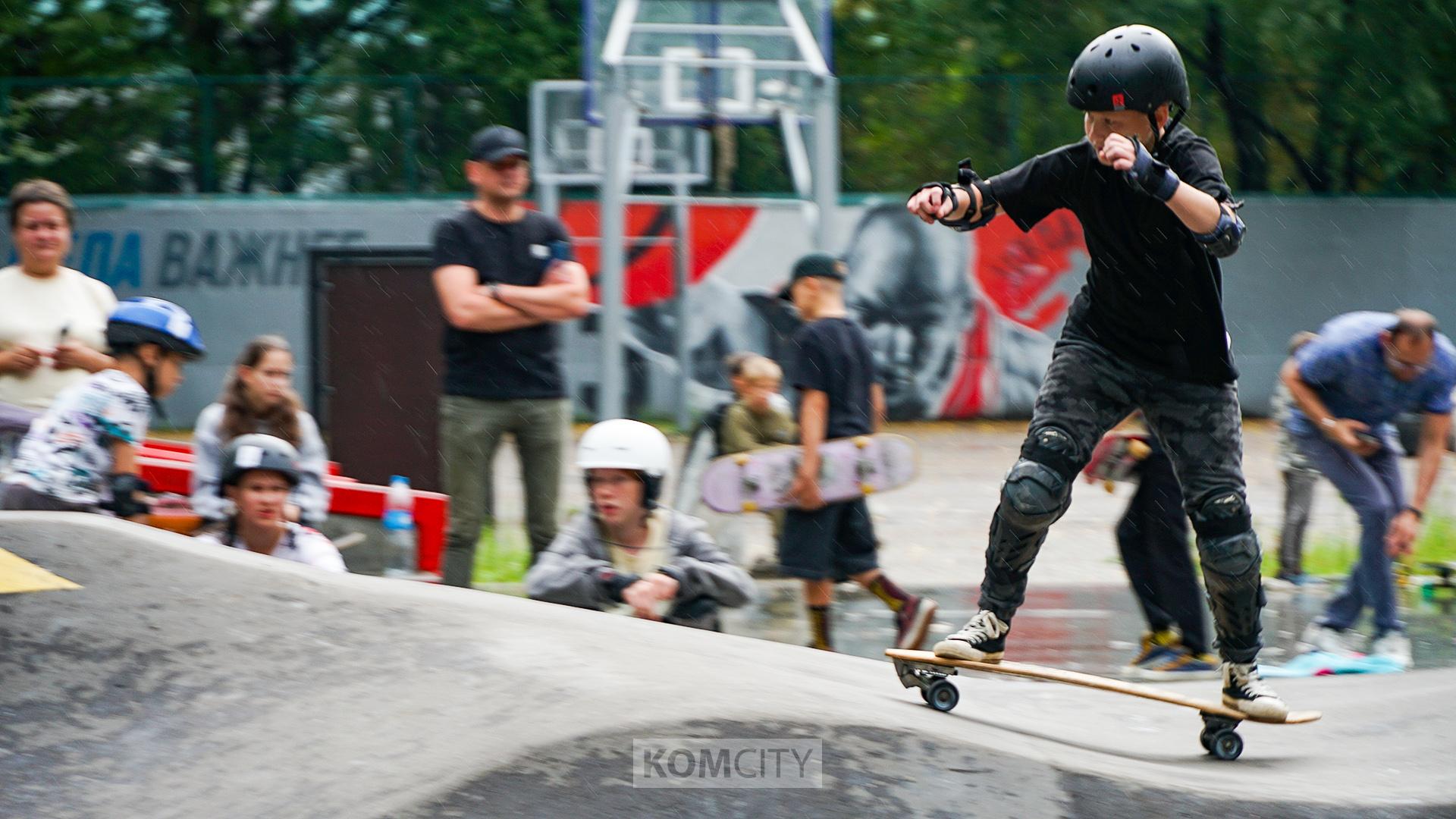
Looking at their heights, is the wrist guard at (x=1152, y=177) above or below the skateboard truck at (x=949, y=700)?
above

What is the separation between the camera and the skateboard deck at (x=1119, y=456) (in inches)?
257

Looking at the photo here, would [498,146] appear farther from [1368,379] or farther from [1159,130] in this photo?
[1368,379]

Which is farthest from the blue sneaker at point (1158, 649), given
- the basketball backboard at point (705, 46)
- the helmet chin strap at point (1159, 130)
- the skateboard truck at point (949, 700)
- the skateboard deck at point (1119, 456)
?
the basketball backboard at point (705, 46)

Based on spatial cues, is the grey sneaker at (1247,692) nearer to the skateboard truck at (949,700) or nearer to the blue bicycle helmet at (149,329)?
the skateboard truck at (949,700)

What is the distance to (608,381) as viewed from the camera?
9070 mm

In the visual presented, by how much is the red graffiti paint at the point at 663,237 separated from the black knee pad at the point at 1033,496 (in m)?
13.2

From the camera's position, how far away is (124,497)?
16.4ft

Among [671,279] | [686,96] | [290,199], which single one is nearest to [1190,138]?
[686,96]

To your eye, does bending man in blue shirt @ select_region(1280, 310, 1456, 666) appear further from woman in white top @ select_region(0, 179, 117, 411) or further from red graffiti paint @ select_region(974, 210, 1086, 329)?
red graffiti paint @ select_region(974, 210, 1086, 329)

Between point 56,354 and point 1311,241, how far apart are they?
15118mm

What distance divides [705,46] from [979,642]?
7803 mm

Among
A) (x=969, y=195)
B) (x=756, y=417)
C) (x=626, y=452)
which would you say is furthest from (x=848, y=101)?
(x=969, y=195)

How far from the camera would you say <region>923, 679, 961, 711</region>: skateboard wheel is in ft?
13.5

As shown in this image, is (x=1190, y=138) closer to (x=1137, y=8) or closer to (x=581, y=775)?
(x=581, y=775)
